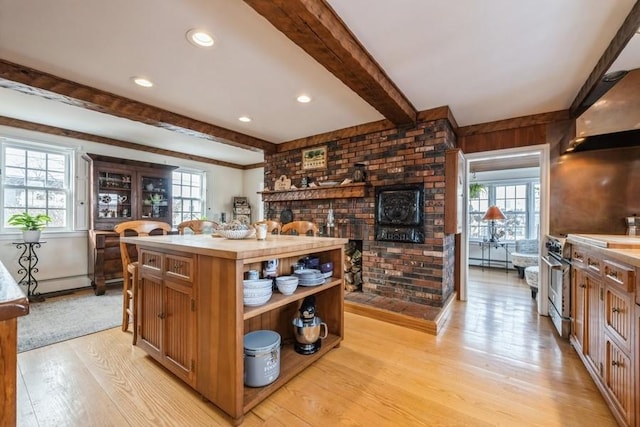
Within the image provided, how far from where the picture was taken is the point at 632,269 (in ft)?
4.33

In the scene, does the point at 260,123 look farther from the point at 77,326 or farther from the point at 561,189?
the point at 561,189

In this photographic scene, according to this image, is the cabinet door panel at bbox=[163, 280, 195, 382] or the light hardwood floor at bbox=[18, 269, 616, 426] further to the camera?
the cabinet door panel at bbox=[163, 280, 195, 382]

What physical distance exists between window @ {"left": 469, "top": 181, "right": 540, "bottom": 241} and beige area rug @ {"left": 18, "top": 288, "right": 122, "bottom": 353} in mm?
6872

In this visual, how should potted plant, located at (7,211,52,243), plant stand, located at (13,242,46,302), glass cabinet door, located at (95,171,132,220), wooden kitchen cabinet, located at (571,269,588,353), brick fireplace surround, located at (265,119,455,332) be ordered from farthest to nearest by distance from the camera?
glass cabinet door, located at (95,171,132,220) < plant stand, located at (13,242,46,302) < potted plant, located at (7,211,52,243) < brick fireplace surround, located at (265,119,455,332) < wooden kitchen cabinet, located at (571,269,588,353)

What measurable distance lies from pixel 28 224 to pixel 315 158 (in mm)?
3822

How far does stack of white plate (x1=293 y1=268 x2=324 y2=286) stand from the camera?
2.01m

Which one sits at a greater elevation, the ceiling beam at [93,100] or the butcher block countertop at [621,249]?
the ceiling beam at [93,100]

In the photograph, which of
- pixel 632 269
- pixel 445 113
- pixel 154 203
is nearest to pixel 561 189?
pixel 445 113

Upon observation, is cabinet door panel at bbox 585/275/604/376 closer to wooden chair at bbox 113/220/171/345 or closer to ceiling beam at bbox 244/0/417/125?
ceiling beam at bbox 244/0/417/125

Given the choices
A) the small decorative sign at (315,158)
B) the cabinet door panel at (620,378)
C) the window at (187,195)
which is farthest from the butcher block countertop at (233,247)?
the window at (187,195)

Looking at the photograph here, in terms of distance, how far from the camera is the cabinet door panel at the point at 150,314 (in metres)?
1.87

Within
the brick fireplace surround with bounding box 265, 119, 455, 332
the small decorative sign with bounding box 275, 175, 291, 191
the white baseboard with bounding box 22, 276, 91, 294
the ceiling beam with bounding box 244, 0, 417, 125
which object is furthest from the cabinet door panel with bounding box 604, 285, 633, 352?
the white baseboard with bounding box 22, 276, 91, 294

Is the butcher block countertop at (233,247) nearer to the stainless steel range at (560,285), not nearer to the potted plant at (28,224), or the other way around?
the stainless steel range at (560,285)

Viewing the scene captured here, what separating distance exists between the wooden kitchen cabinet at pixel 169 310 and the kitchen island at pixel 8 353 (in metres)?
0.93
